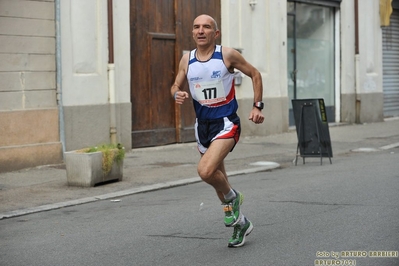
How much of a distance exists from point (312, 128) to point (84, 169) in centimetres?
433

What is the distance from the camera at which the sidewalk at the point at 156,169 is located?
34.3ft

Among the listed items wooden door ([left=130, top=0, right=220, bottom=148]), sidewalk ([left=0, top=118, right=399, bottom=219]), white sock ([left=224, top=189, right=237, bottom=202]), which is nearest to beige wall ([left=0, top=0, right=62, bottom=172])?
sidewalk ([left=0, top=118, right=399, bottom=219])

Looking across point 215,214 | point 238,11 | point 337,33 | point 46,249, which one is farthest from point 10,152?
point 337,33

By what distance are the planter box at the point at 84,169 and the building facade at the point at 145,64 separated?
2.08 m

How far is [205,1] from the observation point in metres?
18.0

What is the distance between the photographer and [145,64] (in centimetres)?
1653

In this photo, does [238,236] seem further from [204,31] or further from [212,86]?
[204,31]

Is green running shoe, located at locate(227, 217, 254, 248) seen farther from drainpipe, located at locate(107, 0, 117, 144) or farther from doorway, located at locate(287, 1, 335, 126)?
doorway, located at locate(287, 1, 335, 126)

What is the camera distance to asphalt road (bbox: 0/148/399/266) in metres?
6.52

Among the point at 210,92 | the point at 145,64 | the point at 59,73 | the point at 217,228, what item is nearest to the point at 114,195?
the point at 217,228

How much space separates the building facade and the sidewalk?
58 cm

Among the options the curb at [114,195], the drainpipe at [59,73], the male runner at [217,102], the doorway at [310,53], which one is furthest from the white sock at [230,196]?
the doorway at [310,53]

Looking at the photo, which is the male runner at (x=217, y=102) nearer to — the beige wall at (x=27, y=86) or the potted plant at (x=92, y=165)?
the potted plant at (x=92, y=165)

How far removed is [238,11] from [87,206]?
10.1 m
